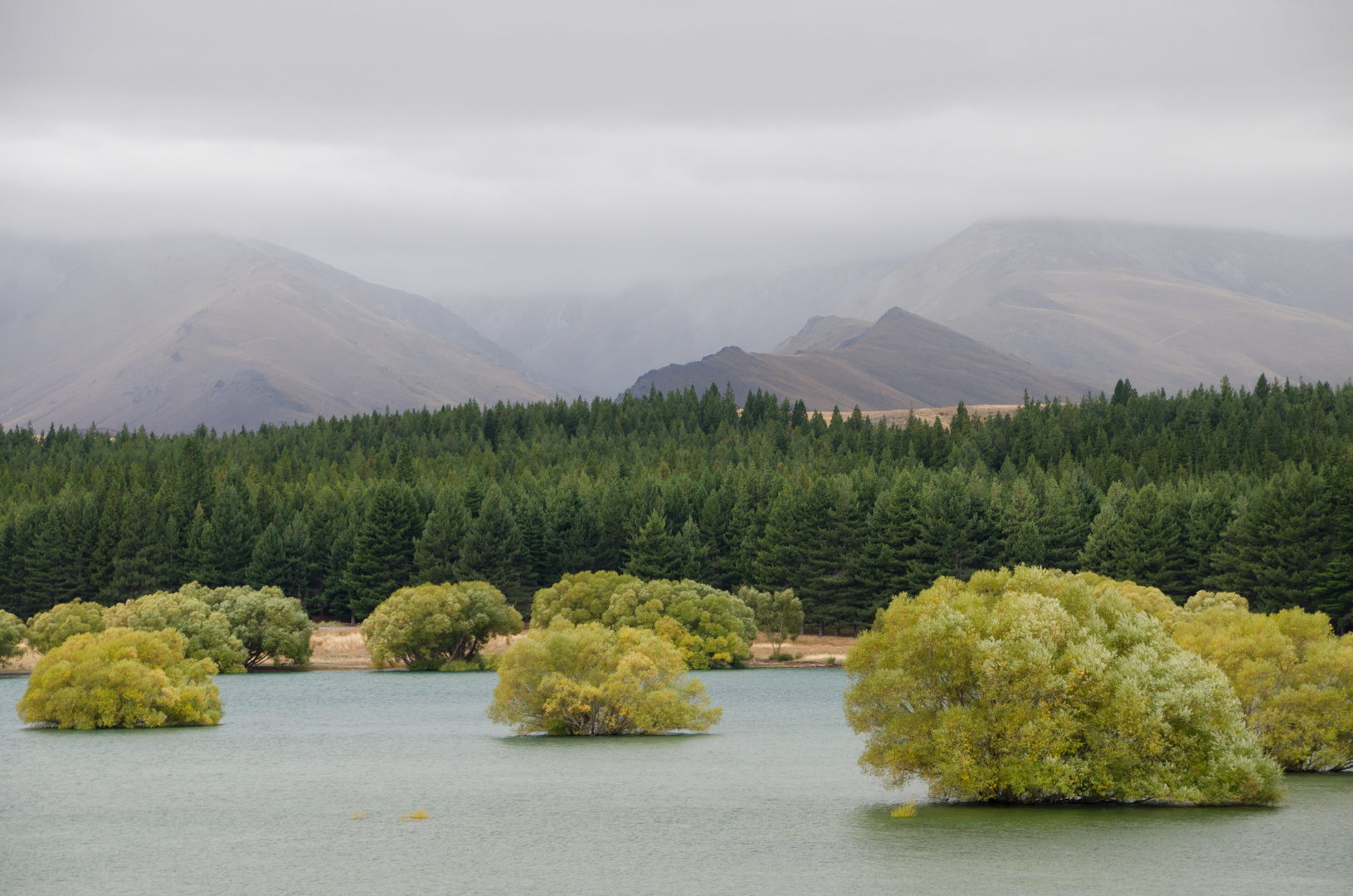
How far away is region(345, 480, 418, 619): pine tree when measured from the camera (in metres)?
166

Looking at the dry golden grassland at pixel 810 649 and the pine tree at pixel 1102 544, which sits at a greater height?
the pine tree at pixel 1102 544

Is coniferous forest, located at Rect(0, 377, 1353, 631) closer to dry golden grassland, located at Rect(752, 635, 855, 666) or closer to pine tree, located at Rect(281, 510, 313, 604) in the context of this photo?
pine tree, located at Rect(281, 510, 313, 604)

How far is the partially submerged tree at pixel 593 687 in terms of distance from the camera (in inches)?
3100

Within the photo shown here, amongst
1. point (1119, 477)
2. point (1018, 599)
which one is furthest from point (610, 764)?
point (1119, 477)

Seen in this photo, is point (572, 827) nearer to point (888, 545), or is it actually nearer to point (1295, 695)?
point (1295, 695)

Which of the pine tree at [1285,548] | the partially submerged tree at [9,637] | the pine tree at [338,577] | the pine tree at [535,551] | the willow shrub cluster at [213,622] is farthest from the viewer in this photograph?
the pine tree at [535,551]

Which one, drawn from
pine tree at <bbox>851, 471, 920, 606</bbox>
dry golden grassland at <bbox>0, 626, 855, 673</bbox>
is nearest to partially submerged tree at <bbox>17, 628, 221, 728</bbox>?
dry golden grassland at <bbox>0, 626, 855, 673</bbox>

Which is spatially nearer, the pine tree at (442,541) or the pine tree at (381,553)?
the pine tree at (381,553)

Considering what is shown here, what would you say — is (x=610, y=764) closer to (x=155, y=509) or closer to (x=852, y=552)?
(x=852, y=552)

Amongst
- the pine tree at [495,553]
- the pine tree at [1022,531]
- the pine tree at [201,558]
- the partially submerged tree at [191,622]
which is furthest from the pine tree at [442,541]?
the pine tree at [1022,531]

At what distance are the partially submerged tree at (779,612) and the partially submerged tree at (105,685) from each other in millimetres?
73611

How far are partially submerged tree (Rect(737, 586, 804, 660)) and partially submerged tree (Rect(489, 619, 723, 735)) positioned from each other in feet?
222

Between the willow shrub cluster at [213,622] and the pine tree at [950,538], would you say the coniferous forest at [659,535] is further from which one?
the willow shrub cluster at [213,622]

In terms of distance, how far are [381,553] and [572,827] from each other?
117898mm
